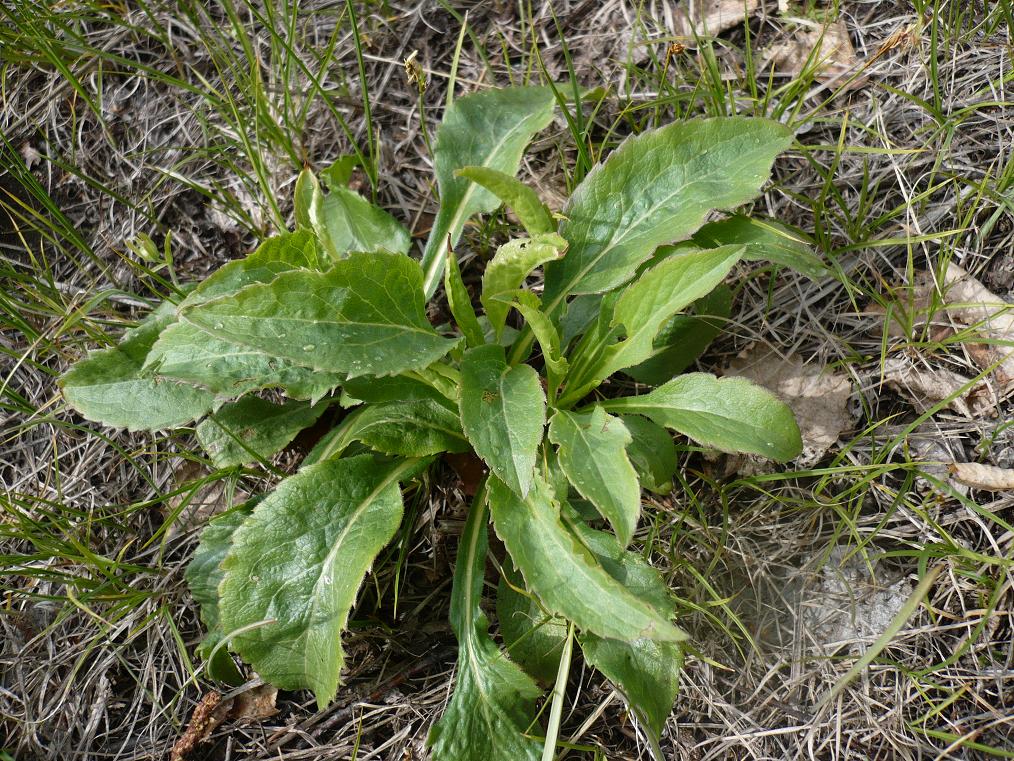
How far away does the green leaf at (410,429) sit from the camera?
1.85m

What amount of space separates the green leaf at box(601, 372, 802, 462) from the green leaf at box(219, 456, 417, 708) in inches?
26.7

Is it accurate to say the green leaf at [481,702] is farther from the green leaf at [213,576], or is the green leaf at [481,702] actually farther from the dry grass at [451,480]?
the green leaf at [213,576]

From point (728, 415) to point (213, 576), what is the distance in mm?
1298

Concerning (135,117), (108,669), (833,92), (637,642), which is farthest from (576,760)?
(135,117)

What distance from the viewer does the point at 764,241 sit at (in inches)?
73.7

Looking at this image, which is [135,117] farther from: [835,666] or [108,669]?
[835,666]

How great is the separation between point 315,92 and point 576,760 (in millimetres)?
2035

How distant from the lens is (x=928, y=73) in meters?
2.15

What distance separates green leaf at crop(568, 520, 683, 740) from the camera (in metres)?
1.73

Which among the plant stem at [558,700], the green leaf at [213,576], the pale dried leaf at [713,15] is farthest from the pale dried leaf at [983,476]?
the green leaf at [213,576]

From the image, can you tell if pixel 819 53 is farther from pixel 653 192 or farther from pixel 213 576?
pixel 213 576

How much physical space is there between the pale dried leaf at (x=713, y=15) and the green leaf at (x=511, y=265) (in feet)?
3.59

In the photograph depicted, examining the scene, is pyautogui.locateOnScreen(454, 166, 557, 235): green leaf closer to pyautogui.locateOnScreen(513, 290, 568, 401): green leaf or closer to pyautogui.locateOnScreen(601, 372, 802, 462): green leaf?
pyautogui.locateOnScreen(513, 290, 568, 401): green leaf

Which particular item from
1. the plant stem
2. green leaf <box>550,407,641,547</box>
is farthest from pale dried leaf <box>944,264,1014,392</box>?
the plant stem
